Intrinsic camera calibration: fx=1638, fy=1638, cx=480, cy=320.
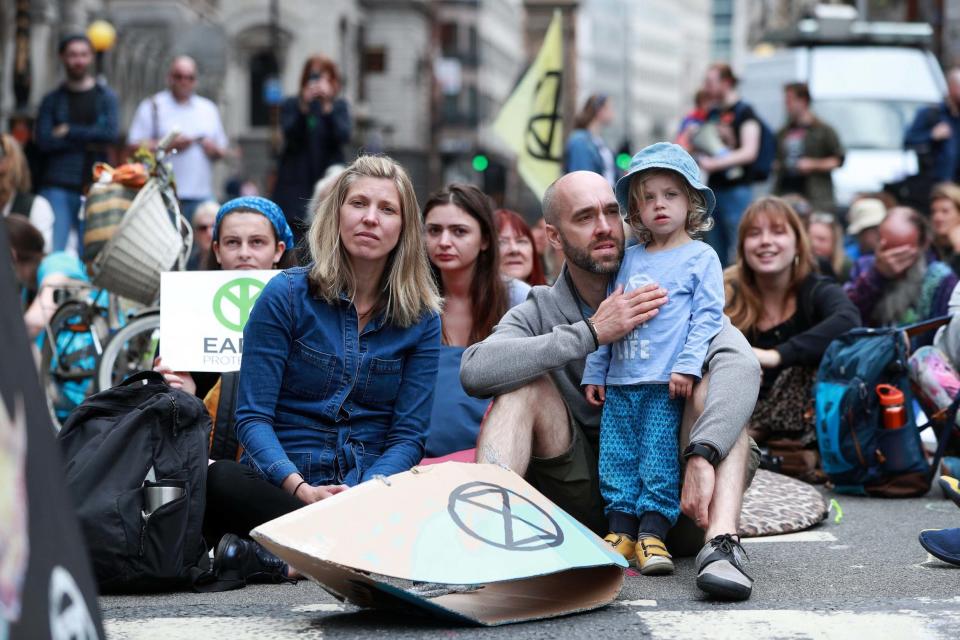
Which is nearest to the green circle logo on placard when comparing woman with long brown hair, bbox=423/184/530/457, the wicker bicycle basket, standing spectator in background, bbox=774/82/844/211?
woman with long brown hair, bbox=423/184/530/457

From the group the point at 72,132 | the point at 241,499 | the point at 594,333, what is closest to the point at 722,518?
the point at 594,333

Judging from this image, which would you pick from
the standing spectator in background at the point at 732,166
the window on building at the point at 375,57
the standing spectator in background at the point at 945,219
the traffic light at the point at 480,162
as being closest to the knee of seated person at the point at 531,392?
the standing spectator in background at the point at 945,219

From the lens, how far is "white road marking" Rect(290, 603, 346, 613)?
4.51 m

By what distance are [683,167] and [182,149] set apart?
7.20 metres

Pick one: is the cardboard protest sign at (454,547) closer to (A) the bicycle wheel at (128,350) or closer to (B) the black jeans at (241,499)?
(B) the black jeans at (241,499)

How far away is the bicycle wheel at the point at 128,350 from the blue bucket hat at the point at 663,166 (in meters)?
3.22

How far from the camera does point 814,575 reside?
5.08 metres

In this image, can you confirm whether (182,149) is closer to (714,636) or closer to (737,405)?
(737,405)

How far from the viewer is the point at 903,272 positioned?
8719mm

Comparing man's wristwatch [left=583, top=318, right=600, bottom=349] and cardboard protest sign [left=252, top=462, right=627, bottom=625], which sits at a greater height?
man's wristwatch [left=583, top=318, right=600, bottom=349]

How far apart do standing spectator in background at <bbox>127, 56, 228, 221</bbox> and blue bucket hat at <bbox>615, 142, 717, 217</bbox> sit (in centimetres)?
683

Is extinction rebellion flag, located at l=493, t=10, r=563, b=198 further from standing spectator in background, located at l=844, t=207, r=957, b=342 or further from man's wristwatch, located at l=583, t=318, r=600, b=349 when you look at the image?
man's wristwatch, located at l=583, t=318, r=600, b=349

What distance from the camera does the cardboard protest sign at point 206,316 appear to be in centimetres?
628

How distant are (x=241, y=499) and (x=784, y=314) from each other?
11.6 ft
